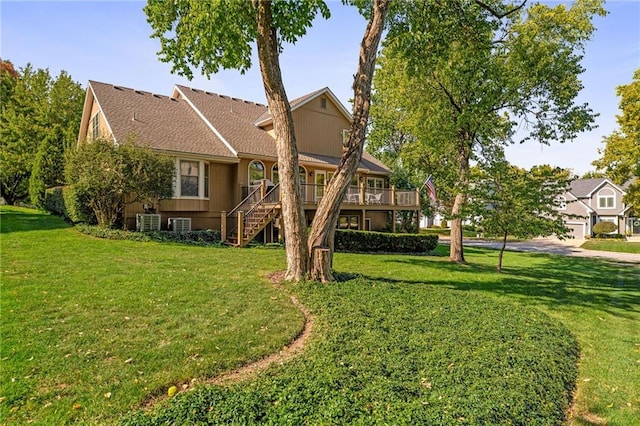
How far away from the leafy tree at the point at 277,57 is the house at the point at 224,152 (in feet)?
20.0

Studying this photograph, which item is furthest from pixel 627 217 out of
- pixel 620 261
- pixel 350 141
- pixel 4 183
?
pixel 4 183

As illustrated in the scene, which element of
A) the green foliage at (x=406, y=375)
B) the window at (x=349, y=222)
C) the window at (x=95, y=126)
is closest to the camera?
the green foliage at (x=406, y=375)

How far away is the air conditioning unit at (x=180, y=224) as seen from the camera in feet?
49.6

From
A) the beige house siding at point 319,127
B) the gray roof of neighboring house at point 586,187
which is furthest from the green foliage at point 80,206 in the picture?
the gray roof of neighboring house at point 586,187

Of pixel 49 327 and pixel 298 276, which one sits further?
pixel 298 276

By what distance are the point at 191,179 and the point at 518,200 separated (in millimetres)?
12355

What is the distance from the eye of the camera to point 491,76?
13180 millimetres

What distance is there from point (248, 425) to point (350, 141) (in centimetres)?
632

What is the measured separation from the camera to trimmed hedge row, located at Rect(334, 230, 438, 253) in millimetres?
15812

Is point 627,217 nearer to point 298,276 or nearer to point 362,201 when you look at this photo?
point 362,201

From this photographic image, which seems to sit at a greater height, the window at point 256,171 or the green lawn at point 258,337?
the window at point 256,171

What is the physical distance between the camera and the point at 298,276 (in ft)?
25.5

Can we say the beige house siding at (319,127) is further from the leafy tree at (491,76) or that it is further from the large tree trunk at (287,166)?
the large tree trunk at (287,166)

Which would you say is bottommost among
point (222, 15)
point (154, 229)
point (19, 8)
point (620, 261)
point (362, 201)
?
point (620, 261)
